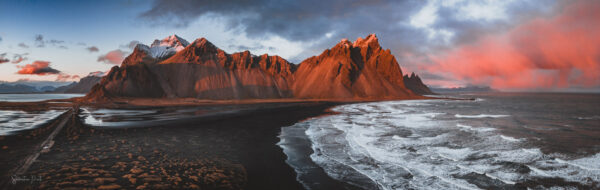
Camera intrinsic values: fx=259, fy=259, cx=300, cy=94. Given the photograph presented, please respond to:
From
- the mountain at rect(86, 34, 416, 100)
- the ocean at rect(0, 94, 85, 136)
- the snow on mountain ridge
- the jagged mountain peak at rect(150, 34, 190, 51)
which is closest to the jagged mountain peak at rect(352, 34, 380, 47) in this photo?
the mountain at rect(86, 34, 416, 100)

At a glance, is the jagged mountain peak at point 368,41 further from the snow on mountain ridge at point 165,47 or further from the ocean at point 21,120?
the ocean at point 21,120

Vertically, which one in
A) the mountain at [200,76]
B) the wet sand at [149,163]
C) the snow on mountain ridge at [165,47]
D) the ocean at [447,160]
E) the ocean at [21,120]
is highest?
the snow on mountain ridge at [165,47]

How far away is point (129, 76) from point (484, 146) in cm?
10896

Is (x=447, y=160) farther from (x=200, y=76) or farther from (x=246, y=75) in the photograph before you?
(x=246, y=75)

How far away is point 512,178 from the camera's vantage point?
31.0 ft

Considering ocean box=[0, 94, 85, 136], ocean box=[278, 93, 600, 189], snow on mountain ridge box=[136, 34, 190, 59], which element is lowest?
ocean box=[278, 93, 600, 189]

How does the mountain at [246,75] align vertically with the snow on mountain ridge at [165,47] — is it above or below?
below

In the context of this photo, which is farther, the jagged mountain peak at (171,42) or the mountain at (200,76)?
the jagged mountain peak at (171,42)

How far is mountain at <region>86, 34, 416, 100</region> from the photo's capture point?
98.5m

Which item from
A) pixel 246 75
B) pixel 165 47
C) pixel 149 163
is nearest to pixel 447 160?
pixel 149 163

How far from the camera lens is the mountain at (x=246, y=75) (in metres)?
98.5

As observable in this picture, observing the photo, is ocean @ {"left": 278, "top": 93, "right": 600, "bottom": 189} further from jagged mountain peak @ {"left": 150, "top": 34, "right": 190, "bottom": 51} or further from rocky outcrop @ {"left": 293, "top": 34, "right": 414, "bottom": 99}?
jagged mountain peak @ {"left": 150, "top": 34, "right": 190, "bottom": 51}

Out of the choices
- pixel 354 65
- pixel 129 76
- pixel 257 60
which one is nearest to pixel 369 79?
pixel 354 65

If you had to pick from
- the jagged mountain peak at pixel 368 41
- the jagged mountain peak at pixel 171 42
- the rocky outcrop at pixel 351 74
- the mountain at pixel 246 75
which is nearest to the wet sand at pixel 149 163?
the mountain at pixel 246 75
